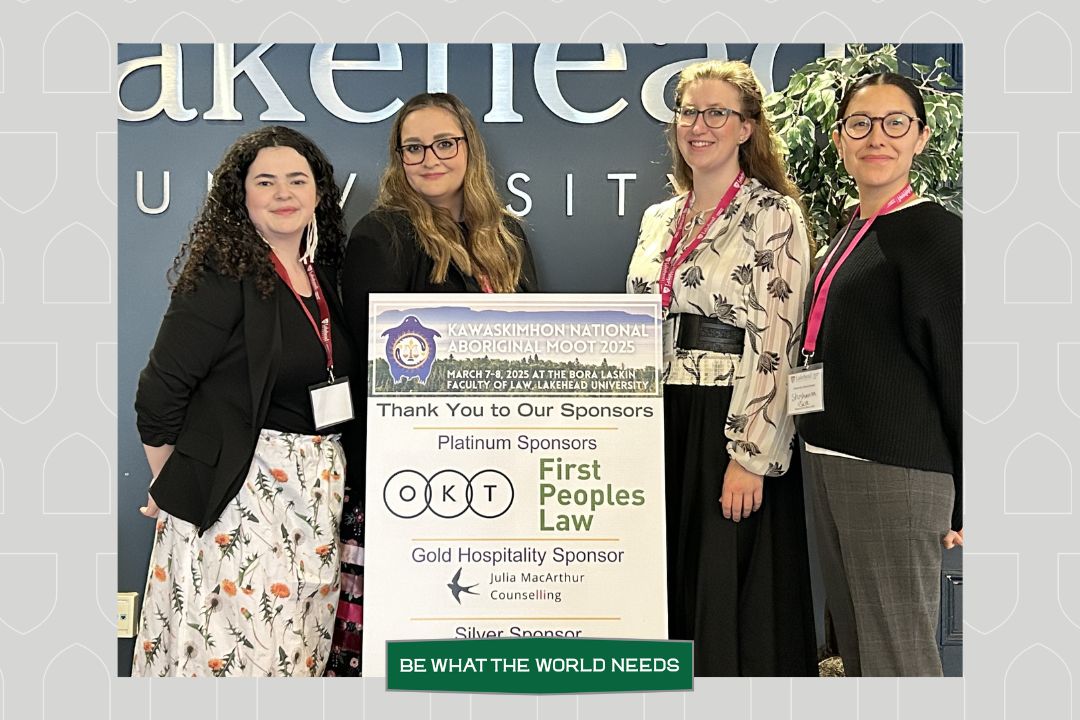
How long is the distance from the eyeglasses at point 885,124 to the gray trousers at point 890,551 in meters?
0.90

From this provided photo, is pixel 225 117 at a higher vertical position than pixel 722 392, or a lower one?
higher

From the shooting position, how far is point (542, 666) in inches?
119

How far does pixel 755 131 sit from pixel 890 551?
1.21 m

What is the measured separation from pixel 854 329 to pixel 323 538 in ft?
5.04

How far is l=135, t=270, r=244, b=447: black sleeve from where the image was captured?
9.59ft

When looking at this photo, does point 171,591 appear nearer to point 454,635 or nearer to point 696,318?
point 454,635

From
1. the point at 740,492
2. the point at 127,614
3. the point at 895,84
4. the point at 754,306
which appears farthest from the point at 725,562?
the point at 127,614

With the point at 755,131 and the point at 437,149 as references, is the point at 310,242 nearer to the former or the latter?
the point at 437,149

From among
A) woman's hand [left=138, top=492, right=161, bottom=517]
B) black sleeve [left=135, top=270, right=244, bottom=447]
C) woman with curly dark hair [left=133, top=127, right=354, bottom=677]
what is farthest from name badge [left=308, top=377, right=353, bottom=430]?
woman's hand [left=138, top=492, right=161, bottom=517]

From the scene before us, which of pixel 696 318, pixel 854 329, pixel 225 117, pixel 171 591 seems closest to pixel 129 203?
pixel 225 117

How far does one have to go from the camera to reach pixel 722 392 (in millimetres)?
3027

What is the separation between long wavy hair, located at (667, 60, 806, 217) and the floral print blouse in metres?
0.07

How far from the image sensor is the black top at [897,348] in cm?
292

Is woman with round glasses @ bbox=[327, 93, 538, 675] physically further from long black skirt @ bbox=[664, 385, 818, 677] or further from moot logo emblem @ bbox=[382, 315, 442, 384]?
long black skirt @ bbox=[664, 385, 818, 677]
